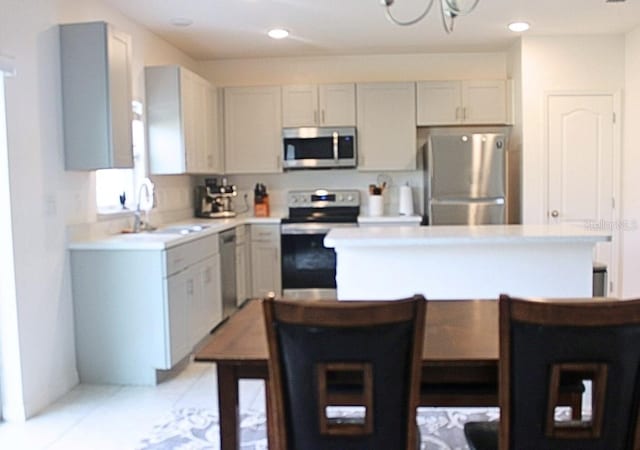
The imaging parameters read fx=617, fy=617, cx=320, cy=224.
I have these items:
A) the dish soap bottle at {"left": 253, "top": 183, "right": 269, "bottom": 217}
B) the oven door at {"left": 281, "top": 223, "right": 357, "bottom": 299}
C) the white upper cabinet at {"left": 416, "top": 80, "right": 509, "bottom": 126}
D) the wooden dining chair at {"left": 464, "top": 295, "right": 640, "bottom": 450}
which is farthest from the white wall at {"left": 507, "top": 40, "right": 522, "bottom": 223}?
the wooden dining chair at {"left": 464, "top": 295, "right": 640, "bottom": 450}

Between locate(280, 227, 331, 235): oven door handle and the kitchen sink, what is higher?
the kitchen sink

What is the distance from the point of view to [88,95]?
3727mm

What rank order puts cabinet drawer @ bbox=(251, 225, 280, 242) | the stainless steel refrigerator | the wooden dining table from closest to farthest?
the wooden dining table
the stainless steel refrigerator
cabinet drawer @ bbox=(251, 225, 280, 242)

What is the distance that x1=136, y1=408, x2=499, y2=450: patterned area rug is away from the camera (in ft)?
9.77

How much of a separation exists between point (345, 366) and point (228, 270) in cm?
392

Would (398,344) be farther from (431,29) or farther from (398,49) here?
(398,49)

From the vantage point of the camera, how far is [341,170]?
20.9 feet

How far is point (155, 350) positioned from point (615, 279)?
13.8 feet

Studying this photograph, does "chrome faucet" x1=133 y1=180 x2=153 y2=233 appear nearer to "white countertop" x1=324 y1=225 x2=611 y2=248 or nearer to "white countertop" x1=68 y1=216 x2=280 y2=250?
"white countertop" x1=68 y1=216 x2=280 y2=250

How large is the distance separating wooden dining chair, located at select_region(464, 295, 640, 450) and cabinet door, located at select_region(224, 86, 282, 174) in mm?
4811

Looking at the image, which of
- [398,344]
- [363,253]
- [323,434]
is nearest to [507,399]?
[398,344]

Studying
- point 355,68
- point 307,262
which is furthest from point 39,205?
point 355,68

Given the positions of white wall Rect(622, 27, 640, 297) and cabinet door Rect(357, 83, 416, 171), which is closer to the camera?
white wall Rect(622, 27, 640, 297)

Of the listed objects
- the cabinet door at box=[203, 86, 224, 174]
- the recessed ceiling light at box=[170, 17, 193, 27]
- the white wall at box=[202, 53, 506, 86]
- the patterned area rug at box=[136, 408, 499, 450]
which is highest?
the recessed ceiling light at box=[170, 17, 193, 27]
